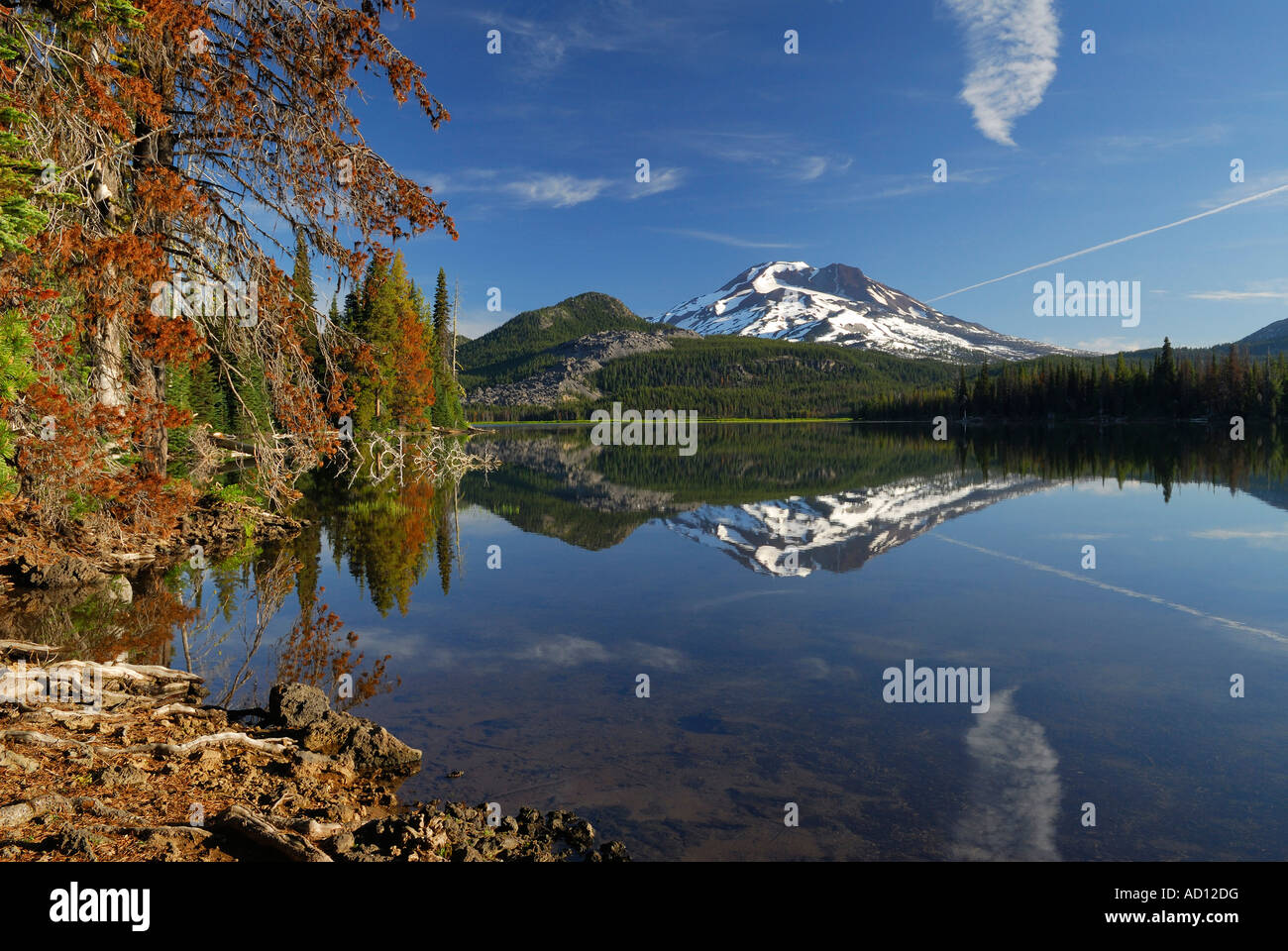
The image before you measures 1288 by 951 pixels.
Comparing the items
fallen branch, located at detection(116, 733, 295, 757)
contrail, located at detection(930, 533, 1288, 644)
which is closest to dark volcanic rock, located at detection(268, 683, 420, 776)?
fallen branch, located at detection(116, 733, 295, 757)

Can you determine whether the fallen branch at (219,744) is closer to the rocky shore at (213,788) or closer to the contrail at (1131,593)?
the rocky shore at (213,788)

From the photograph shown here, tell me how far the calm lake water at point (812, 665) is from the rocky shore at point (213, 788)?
1.77 ft

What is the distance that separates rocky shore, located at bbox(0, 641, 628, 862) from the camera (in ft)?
15.4

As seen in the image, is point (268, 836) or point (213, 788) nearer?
point (268, 836)

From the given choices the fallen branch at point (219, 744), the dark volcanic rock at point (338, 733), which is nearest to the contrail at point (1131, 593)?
the dark volcanic rock at point (338, 733)

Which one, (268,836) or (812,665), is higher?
(268,836)

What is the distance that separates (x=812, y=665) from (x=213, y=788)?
23.2 feet

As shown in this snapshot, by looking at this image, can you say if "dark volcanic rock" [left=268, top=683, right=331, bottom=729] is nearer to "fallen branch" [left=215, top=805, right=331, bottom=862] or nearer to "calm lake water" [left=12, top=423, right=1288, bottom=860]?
"calm lake water" [left=12, top=423, right=1288, bottom=860]

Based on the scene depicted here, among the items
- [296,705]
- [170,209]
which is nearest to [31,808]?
[296,705]

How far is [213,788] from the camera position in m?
5.86

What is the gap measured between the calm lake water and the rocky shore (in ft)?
1.77

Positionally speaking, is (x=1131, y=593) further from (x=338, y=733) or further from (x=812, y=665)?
(x=338, y=733)

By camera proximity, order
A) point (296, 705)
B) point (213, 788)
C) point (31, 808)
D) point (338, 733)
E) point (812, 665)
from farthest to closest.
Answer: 1. point (812, 665)
2. point (296, 705)
3. point (338, 733)
4. point (213, 788)
5. point (31, 808)
